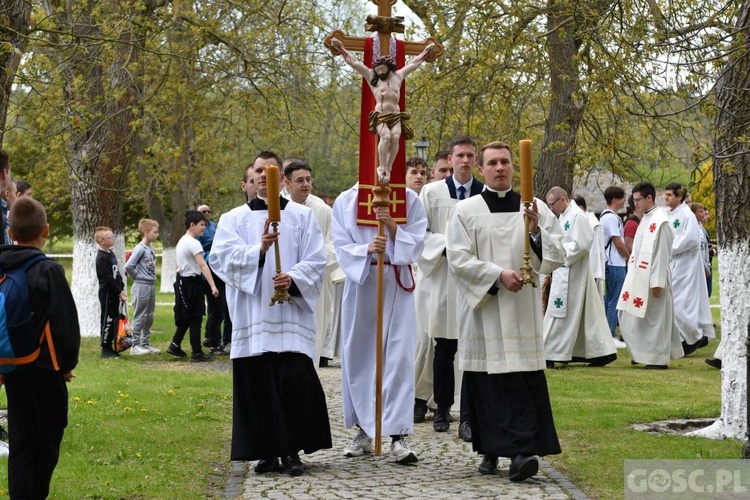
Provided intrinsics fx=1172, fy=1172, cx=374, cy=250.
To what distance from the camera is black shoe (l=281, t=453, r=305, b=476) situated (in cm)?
751

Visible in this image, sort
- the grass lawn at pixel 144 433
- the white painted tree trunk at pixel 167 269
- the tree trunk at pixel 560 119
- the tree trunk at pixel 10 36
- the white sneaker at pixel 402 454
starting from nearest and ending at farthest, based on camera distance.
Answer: the grass lawn at pixel 144 433, the white sneaker at pixel 402 454, the tree trunk at pixel 10 36, the tree trunk at pixel 560 119, the white painted tree trunk at pixel 167 269

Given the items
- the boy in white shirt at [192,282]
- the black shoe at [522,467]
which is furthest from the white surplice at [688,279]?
the black shoe at [522,467]

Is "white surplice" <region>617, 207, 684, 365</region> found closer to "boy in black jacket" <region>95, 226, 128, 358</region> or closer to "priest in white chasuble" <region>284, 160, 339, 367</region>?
"priest in white chasuble" <region>284, 160, 339, 367</region>

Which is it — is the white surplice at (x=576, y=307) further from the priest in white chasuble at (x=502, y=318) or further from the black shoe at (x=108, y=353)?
the priest in white chasuble at (x=502, y=318)

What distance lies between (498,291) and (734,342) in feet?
7.48

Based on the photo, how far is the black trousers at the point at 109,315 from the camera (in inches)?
585

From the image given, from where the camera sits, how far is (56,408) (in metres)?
6.24

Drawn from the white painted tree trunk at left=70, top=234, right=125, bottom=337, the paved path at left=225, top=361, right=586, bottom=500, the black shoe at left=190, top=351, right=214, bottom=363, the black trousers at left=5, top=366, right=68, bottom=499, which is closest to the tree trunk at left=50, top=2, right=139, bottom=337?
the white painted tree trunk at left=70, top=234, right=125, bottom=337

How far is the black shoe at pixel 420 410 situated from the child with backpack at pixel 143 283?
6299 mm

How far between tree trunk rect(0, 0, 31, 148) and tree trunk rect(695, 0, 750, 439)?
5247 millimetres

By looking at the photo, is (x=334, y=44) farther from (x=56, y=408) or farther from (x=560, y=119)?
(x=560, y=119)

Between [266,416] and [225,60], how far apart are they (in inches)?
605

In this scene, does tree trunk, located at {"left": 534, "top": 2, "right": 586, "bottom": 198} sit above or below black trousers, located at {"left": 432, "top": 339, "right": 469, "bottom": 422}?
above

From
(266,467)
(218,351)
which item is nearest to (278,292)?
(266,467)
